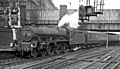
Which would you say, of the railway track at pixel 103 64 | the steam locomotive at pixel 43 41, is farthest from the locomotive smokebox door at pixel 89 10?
the steam locomotive at pixel 43 41

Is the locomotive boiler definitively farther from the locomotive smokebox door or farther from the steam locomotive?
the locomotive smokebox door

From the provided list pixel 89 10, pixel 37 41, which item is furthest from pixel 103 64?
pixel 37 41

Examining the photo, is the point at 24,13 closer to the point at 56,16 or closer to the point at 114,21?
the point at 56,16

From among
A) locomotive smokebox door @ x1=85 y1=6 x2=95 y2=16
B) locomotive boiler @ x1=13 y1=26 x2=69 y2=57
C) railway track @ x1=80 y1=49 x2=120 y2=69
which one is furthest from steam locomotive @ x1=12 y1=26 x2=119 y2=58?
locomotive smokebox door @ x1=85 y1=6 x2=95 y2=16

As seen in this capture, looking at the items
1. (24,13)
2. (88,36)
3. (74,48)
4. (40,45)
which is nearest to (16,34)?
(40,45)

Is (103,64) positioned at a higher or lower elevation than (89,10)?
lower

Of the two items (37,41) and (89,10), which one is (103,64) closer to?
(89,10)

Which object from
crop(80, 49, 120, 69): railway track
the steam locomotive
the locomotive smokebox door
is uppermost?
the locomotive smokebox door

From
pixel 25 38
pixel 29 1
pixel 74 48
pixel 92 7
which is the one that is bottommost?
pixel 74 48

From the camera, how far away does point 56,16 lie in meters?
28.3

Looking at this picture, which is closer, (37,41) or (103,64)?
(103,64)

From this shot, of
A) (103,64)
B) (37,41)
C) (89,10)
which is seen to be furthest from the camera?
(37,41)

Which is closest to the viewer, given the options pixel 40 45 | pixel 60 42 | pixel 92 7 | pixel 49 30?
pixel 92 7

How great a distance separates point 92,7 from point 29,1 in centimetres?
3458
